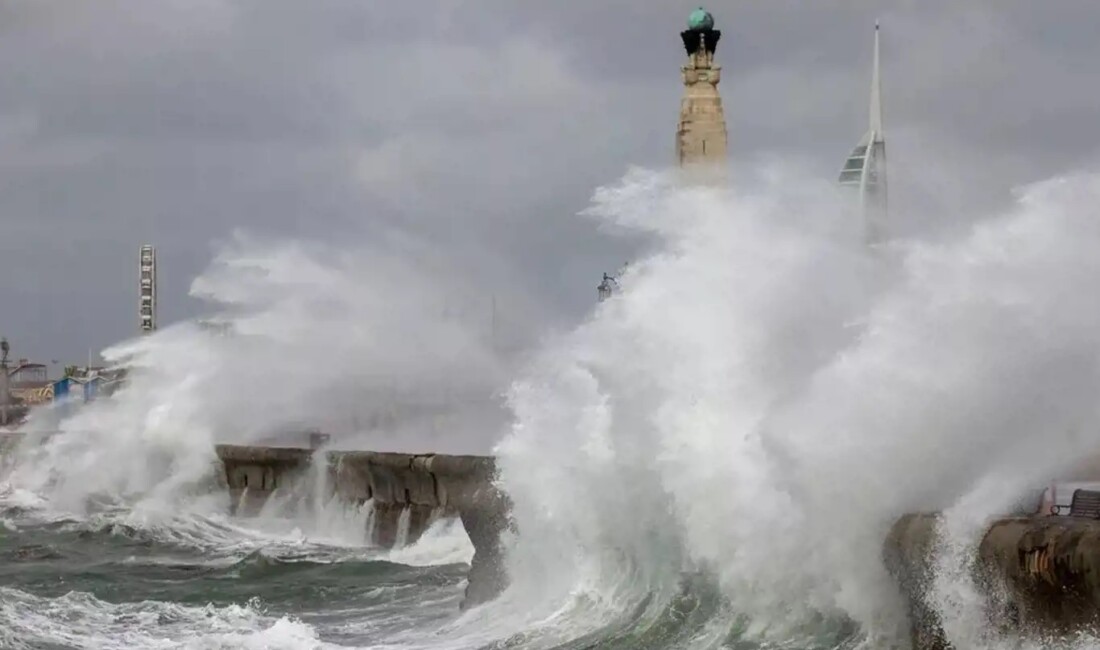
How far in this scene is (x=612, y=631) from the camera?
10.9 metres

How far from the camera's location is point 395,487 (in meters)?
18.7

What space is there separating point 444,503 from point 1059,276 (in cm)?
860

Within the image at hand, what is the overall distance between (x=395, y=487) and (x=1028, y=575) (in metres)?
Answer: 11.3

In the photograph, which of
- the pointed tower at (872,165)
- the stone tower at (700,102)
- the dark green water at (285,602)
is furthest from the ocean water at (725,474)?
the stone tower at (700,102)

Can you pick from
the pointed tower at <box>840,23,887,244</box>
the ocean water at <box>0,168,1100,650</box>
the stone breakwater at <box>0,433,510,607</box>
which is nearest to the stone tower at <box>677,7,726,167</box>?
the pointed tower at <box>840,23,887,244</box>

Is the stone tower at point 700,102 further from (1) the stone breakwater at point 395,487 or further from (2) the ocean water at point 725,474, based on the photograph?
(2) the ocean water at point 725,474

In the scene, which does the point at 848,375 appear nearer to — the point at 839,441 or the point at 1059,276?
the point at 839,441

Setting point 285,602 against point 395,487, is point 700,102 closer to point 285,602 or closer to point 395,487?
point 395,487

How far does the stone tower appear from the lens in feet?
149

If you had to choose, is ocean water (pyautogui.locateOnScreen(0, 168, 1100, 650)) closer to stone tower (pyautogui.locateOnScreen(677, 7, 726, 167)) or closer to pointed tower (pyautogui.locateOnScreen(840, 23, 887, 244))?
pointed tower (pyautogui.locateOnScreen(840, 23, 887, 244))

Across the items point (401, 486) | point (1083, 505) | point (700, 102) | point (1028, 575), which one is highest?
point (700, 102)

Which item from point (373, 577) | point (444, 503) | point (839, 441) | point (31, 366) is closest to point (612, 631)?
point (839, 441)

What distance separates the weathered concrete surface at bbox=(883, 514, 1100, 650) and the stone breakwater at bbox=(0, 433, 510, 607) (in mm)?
4582

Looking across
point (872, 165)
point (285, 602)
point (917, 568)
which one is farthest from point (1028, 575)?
point (872, 165)
